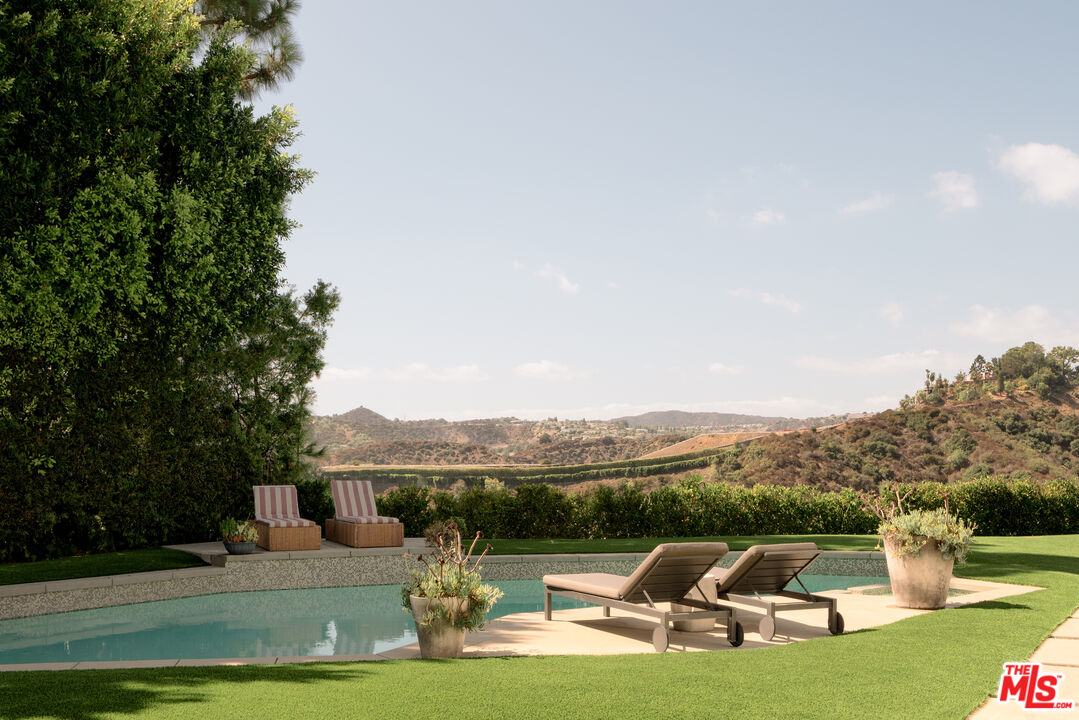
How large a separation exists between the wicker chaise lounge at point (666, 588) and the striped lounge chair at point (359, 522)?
5.60 metres

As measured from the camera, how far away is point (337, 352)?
16.2 m

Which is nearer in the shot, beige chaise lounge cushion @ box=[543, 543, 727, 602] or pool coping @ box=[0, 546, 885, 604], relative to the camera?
beige chaise lounge cushion @ box=[543, 543, 727, 602]

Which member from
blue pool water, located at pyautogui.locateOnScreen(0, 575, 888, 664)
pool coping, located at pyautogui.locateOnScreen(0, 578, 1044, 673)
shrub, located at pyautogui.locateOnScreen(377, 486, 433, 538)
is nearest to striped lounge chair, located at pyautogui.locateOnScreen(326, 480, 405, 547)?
blue pool water, located at pyautogui.locateOnScreen(0, 575, 888, 664)

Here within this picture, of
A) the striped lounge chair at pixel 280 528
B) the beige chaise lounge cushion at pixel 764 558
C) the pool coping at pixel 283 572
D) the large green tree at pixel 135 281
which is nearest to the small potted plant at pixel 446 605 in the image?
the beige chaise lounge cushion at pixel 764 558

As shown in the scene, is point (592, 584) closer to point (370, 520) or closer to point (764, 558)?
point (764, 558)

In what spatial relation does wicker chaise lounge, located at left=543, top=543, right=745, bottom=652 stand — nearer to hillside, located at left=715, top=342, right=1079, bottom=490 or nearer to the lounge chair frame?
the lounge chair frame

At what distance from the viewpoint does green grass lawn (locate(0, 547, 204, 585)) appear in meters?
9.99

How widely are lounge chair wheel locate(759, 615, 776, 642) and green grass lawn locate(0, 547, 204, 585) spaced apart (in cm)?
786

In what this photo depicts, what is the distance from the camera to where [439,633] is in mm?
6078

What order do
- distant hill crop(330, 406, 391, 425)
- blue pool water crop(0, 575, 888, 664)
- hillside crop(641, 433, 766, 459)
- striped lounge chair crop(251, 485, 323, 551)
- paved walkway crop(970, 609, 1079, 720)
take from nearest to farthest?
paved walkway crop(970, 609, 1079, 720), blue pool water crop(0, 575, 888, 664), striped lounge chair crop(251, 485, 323, 551), hillside crop(641, 433, 766, 459), distant hill crop(330, 406, 391, 425)

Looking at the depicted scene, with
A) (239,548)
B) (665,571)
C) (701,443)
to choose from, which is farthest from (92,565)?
(701,443)

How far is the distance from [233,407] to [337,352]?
94.3 inches

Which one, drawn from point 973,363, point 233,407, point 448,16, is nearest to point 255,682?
point 233,407

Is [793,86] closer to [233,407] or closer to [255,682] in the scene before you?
[233,407]
